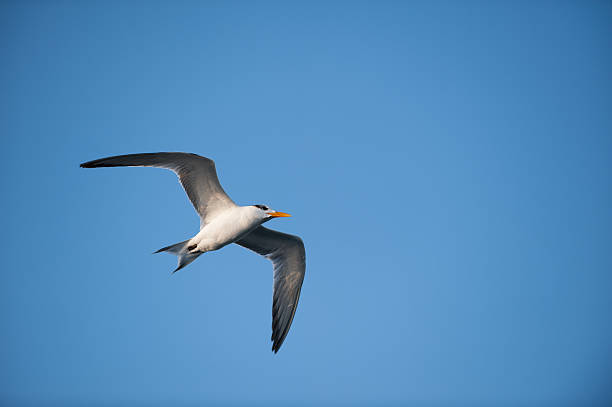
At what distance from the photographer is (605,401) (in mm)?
86500

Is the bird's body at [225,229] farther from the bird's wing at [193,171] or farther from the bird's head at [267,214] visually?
the bird's wing at [193,171]

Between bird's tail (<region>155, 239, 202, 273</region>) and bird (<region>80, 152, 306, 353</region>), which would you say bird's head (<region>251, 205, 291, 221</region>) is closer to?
bird (<region>80, 152, 306, 353</region>)

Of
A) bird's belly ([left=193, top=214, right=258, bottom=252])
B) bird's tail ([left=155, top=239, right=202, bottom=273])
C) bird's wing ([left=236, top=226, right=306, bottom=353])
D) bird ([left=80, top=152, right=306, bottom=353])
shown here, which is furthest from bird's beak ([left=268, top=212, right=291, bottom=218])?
bird's tail ([left=155, top=239, right=202, bottom=273])

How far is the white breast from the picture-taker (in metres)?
10.0

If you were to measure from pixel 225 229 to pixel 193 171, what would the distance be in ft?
4.27

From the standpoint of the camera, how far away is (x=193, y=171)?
10.1m

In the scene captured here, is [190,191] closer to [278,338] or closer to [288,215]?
[288,215]

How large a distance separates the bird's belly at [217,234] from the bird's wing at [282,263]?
1.19 metres

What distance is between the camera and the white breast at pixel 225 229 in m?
10.0

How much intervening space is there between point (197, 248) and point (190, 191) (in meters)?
1.15

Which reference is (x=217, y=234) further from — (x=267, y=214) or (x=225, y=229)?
(x=267, y=214)

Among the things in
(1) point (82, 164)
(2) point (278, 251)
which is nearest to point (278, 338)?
(2) point (278, 251)

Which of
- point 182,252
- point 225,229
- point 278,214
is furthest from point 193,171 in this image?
point 278,214

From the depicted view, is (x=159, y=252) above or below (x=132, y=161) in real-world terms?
below
